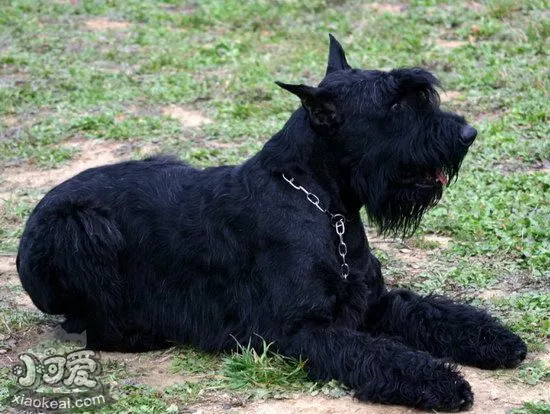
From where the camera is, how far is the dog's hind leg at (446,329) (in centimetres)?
595

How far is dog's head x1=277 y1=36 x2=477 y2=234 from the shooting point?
5.93m

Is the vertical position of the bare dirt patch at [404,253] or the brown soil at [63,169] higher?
the bare dirt patch at [404,253]

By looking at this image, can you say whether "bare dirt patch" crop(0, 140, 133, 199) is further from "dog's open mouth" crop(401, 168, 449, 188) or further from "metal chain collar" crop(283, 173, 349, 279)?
"dog's open mouth" crop(401, 168, 449, 188)

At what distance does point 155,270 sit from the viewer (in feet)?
21.5

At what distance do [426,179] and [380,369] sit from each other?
118 centimetres

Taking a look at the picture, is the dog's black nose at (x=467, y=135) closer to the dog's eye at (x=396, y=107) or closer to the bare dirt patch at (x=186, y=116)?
the dog's eye at (x=396, y=107)

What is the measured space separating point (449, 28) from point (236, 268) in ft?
24.7

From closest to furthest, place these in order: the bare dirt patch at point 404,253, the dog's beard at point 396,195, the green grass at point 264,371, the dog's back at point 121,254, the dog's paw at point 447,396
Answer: the dog's paw at point 447,396
the green grass at point 264,371
the dog's beard at point 396,195
the dog's back at point 121,254
the bare dirt patch at point 404,253

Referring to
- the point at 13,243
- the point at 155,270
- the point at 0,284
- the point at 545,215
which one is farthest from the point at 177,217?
the point at 545,215

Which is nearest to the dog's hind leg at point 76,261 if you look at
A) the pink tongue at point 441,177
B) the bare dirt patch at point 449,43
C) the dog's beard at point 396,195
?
the dog's beard at point 396,195

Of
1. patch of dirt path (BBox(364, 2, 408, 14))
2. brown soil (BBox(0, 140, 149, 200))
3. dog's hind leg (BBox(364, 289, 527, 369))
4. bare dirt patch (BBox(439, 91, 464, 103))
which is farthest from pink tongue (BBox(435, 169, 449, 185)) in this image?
patch of dirt path (BBox(364, 2, 408, 14))

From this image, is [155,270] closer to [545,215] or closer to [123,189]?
[123,189]

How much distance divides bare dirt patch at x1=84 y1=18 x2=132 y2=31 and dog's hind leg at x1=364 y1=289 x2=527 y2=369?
29.1 feet

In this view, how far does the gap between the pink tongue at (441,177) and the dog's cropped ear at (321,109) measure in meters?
0.63
